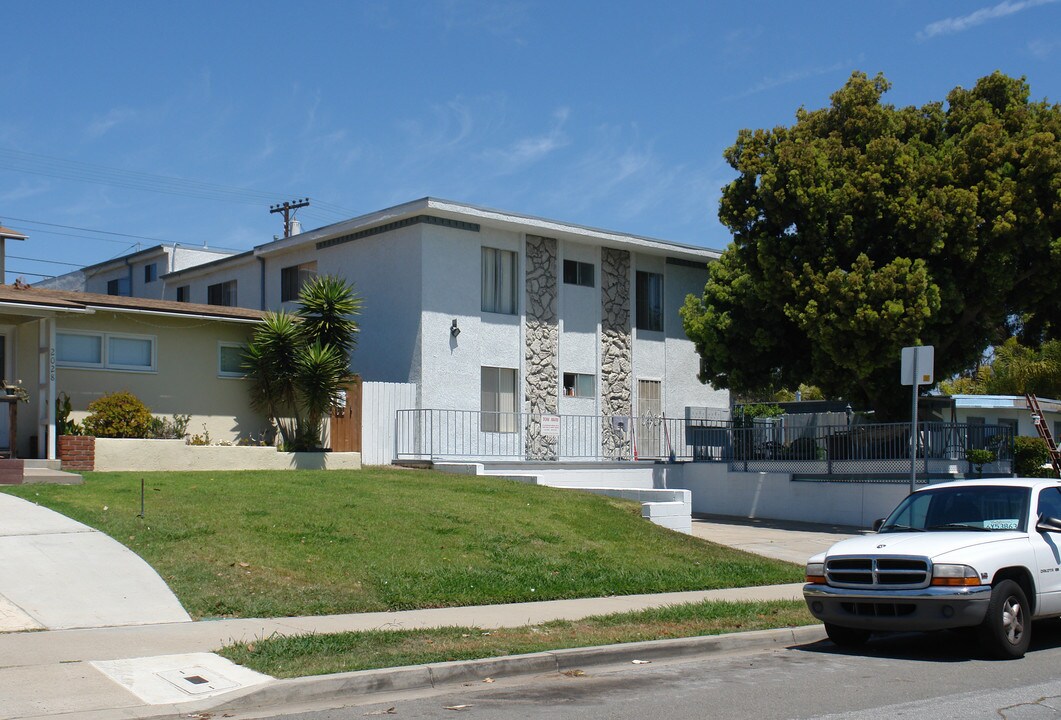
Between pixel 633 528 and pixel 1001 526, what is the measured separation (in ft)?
24.0

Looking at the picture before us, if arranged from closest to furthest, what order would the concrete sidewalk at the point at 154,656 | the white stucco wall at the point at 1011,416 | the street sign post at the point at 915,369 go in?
the concrete sidewalk at the point at 154,656, the street sign post at the point at 915,369, the white stucco wall at the point at 1011,416

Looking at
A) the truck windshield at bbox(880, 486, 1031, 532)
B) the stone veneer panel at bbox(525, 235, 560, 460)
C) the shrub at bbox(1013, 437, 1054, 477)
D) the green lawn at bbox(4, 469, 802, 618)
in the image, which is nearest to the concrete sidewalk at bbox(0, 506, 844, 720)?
the green lawn at bbox(4, 469, 802, 618)

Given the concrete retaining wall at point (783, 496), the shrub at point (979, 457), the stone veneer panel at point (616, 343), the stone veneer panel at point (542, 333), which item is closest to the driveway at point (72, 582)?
the concrete retaining wall at point (783, 496)

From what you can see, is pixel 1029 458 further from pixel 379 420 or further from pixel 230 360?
pixel 230 360

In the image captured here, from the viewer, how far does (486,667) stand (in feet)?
30.4

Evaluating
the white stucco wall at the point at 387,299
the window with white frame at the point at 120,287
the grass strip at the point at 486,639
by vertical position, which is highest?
the window with white frame at the point at 120,287

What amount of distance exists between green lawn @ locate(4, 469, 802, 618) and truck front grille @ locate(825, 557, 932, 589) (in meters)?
3.67

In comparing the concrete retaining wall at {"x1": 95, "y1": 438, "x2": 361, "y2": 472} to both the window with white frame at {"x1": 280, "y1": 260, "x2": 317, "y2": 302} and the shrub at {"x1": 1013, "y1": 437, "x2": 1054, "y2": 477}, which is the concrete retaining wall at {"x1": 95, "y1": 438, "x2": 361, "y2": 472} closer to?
the window with white frame at {"x1": 280, "y1": 260, "x2": 317, "y2": 302}

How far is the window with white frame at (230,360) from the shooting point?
80.3 feet

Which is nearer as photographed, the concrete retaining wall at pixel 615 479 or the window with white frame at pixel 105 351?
the concrete retaining wall at pixel 615 479

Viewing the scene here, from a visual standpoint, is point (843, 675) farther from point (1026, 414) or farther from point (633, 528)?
point (1026, 414)

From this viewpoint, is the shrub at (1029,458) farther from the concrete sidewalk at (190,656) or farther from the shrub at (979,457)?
the concrete sidewalk at (190,656)

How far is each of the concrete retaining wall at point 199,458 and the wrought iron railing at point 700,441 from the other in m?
2.26

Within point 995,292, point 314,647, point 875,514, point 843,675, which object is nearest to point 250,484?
point 314,647
